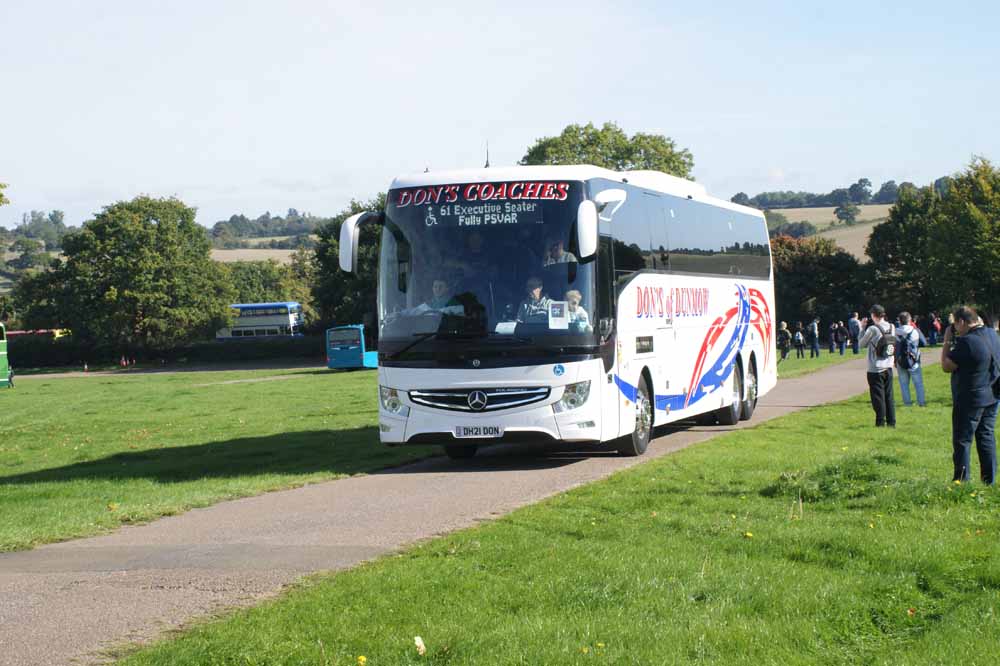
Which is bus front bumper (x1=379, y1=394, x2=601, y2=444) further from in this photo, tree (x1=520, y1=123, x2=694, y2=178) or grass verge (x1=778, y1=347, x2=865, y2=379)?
tree (x1=520, y1=123, x2=694, y2=178)

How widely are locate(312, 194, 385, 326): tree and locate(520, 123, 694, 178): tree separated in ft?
38.5

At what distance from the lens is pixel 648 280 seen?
17906mm

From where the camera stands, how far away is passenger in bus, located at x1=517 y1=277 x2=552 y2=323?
15227 millimetres

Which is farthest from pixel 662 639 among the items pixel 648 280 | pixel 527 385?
pixel 648 280

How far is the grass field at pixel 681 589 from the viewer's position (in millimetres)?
6414

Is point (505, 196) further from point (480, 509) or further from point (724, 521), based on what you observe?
point (724, 521)

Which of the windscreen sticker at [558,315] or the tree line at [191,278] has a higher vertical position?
the tree line at [191,278]

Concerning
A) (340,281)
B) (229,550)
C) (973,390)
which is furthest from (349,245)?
(340,281)

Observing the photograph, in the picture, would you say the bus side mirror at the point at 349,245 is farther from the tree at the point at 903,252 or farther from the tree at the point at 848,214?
the tree at the point at 848,214

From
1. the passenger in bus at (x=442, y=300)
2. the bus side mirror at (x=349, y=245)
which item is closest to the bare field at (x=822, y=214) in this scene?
the passenger in bus at (x=442, y=300)

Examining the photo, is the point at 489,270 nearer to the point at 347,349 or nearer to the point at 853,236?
the point at 347,349

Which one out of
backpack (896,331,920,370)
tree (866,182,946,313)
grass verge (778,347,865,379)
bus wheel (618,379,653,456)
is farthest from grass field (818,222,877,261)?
bus wheel (618,379,653,456)

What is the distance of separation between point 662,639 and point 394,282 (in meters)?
9.69

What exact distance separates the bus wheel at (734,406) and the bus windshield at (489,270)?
7.70 m
